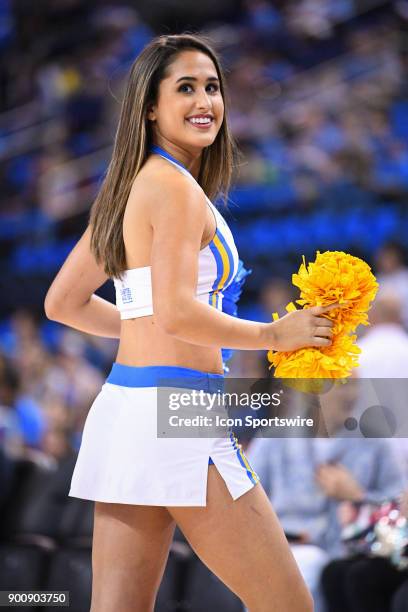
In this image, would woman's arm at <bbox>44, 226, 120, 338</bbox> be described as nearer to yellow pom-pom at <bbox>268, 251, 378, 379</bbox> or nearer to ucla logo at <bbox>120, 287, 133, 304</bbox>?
ucla logo at <bbox>120, 287, 133, 304</bbox>

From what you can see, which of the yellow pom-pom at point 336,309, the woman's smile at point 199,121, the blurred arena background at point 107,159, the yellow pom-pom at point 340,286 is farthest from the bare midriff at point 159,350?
the blurred arena background at point 107,159

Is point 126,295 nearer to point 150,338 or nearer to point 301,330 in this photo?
point 150,338

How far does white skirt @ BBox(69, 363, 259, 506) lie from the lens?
2.02m

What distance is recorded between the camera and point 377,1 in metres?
9.80

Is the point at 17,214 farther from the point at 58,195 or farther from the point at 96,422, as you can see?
the point at 96,422

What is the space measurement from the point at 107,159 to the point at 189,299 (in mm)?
7766

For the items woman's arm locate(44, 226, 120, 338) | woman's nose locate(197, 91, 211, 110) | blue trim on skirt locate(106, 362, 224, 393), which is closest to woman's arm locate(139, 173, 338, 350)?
blue trim on skirt locate(106, 362, 224, 393)

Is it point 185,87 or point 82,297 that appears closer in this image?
point 185,87

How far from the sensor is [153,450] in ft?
6.73

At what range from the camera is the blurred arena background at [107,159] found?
420 centimetres

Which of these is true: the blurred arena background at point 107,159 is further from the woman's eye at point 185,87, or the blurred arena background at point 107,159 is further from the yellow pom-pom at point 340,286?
the woman's eye at point 185,87

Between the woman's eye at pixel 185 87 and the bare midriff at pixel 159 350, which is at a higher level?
the woman's eye at pixel 185 87

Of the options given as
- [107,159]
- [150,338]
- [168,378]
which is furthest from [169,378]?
[107,159]

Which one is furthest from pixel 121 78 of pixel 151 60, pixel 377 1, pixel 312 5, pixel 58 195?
pixel 151 60
